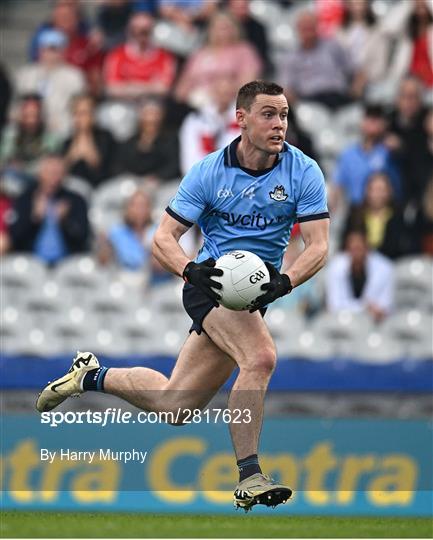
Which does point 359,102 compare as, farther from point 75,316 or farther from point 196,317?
point 196,317

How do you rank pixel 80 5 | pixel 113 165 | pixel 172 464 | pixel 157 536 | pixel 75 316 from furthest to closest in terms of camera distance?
pixel 80 5, pixel 113 165, pixel 75 316, pixel 172 464, pixel 157 536

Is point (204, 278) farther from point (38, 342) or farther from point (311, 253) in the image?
point (38, 342)

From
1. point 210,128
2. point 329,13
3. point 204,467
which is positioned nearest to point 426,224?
point 210,128

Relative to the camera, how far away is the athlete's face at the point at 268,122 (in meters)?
8.17

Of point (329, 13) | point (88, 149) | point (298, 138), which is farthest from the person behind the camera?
point (329, 13)

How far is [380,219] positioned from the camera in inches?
535

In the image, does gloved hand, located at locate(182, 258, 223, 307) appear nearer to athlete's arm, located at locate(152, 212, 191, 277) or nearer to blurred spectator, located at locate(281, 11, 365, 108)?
athlete's arm, located at locate(152, 212, 191, 277)

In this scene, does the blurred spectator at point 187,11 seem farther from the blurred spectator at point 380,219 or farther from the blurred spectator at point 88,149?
the blurred spectator at point 380,219

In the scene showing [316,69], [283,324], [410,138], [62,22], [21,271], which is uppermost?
[62,22]

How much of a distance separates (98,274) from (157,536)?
471cm

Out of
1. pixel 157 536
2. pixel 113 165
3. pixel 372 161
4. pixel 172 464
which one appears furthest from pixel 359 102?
pixel 157 536

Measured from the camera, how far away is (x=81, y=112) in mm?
14469

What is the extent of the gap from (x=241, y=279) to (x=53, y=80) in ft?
25.3

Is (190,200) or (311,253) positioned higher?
(190,200)
